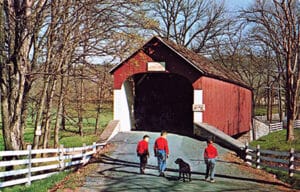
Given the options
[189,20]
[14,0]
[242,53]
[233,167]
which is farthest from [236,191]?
[242,53]

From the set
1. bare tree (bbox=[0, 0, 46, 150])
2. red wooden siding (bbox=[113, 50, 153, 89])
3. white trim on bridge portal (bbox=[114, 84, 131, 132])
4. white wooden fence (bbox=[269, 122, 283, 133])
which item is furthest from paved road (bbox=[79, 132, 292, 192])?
white wooden fence (bbox=[269, 122, 283, 133])

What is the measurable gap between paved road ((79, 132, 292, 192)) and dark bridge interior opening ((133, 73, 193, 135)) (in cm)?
817

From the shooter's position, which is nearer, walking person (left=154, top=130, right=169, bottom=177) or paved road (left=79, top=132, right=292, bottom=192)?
paved road (left=79, top=132, right=292, bottom=192)

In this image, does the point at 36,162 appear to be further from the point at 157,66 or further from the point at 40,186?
the point at 157,66

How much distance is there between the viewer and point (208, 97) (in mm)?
23422

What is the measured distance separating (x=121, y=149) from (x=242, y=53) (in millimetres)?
35980

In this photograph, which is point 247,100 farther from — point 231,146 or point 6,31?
point 6,31

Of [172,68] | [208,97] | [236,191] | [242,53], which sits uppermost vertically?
[242,53]

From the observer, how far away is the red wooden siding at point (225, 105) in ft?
76.2

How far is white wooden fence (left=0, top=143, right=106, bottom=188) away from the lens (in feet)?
39.4

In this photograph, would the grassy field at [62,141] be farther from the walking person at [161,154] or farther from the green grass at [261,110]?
the green grass at [261,110]

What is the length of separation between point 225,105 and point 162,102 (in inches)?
155

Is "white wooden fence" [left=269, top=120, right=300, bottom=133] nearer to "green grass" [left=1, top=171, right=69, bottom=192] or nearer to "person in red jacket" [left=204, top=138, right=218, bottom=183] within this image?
"person in red jacket" [left=204, top=138, right=218, bottom=183]

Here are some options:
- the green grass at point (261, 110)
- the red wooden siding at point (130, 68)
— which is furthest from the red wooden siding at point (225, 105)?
the green grass at point (261, 110)
